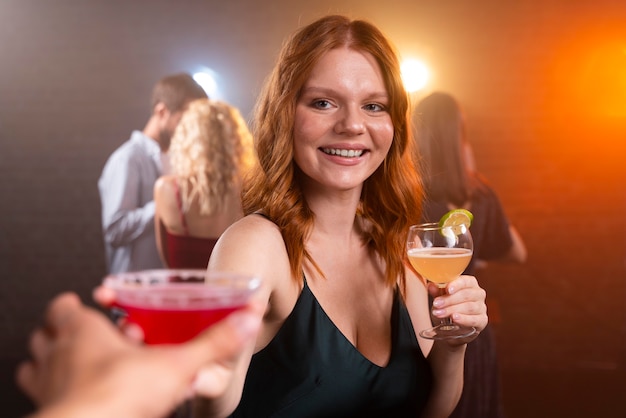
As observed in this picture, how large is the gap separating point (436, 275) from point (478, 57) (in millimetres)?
3857

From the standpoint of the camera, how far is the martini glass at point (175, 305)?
822 mm

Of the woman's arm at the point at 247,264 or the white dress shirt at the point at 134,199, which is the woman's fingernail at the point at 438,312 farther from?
the white dress shirt at the point at 134,199

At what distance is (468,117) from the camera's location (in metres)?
5.26

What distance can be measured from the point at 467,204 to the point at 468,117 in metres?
1.99

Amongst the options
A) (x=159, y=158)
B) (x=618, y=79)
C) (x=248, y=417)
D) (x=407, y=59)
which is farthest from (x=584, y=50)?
(x=248, y=417)

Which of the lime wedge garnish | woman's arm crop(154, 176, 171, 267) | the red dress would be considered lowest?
the red dress

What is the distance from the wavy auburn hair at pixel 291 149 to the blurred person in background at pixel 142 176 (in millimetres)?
2516

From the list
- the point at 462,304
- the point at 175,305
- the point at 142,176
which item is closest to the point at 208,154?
the point at 142,176

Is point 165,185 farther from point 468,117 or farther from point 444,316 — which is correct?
point 468,117

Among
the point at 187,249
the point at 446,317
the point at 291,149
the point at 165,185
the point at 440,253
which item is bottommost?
the point at 187,249

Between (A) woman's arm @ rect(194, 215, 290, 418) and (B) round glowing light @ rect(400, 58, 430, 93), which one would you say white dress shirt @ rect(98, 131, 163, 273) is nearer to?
(B) round glowing light @ rect(400, 58, 430, 93)

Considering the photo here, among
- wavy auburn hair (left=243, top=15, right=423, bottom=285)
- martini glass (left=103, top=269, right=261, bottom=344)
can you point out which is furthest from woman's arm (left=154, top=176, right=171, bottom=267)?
martini glass (left=103, top=269, right=261, bottom=344)

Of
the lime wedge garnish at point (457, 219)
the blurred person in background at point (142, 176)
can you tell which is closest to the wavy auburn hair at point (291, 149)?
the lime wedge garnish at point (457, 219)

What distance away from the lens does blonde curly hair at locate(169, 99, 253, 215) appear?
356 cm
